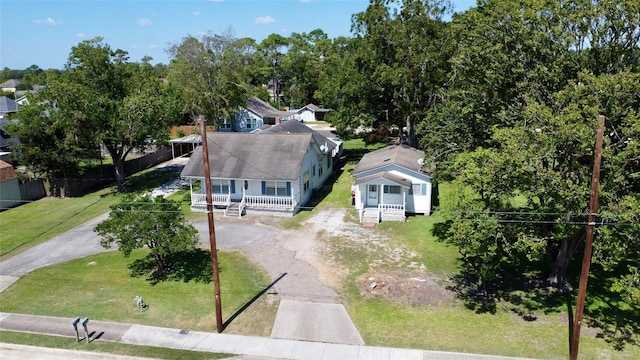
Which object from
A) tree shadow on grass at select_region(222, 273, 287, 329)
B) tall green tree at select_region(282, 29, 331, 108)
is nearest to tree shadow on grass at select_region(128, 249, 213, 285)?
tree shadow on grass at select_region(222, 273, 287, 329)

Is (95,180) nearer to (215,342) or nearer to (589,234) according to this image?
(215,342)

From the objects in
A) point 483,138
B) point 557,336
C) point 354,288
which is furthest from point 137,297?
point 483,138

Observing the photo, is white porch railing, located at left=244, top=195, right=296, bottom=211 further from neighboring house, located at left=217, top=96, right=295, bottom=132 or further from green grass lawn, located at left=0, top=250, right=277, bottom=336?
neighboring house, located at left=217, top=96, right=295, bottom=132

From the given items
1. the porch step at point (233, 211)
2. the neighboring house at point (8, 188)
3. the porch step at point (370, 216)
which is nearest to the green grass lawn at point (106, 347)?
the porch step at point (233, 211)

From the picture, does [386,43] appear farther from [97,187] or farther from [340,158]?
[97,187]

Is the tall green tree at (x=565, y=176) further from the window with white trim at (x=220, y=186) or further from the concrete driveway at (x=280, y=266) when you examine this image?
the window with white trim at (x=220, y=186)

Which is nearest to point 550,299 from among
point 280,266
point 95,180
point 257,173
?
point 280,266
